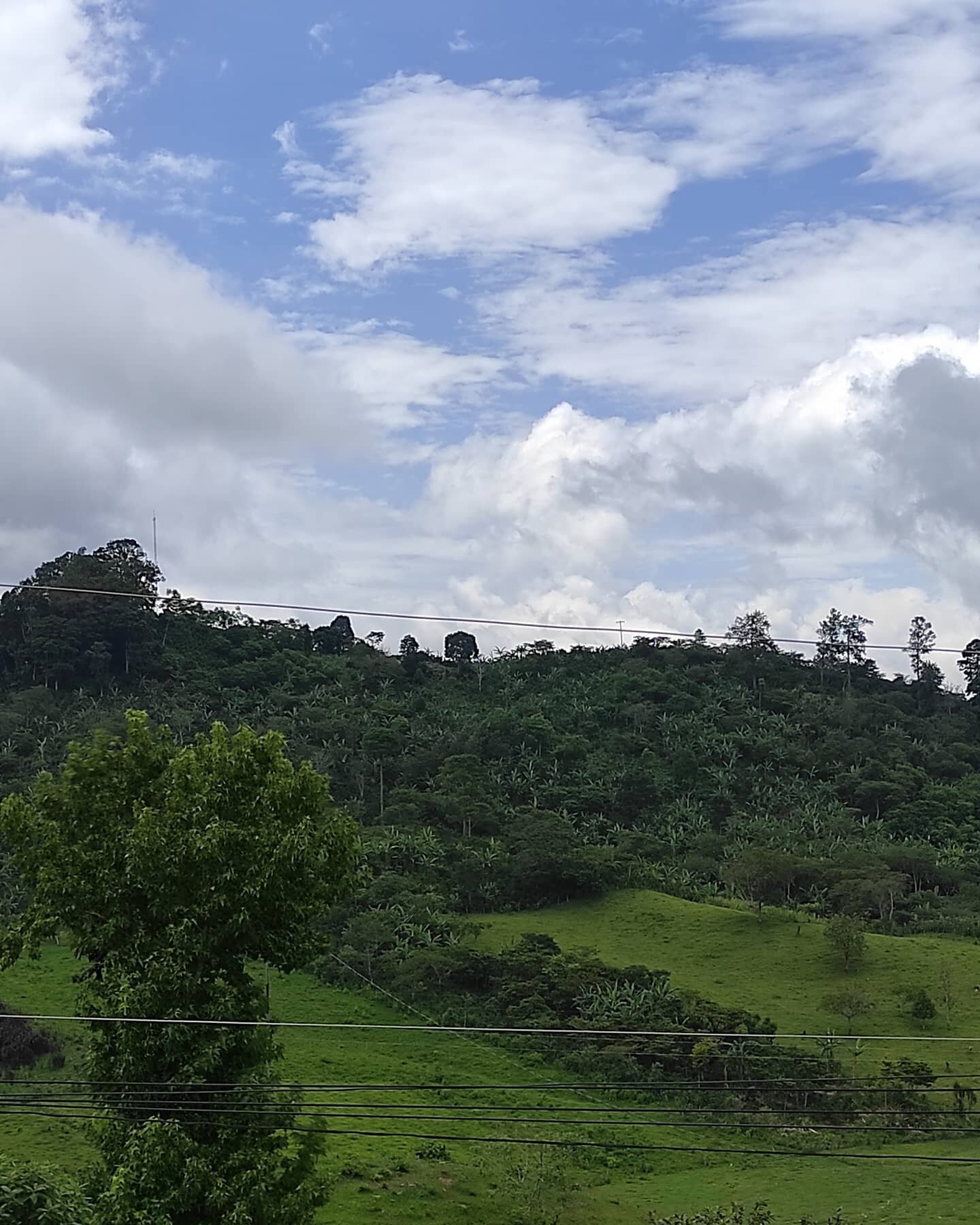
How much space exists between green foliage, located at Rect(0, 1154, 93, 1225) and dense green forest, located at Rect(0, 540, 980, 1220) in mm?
583

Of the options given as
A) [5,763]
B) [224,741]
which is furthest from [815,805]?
[224,741]

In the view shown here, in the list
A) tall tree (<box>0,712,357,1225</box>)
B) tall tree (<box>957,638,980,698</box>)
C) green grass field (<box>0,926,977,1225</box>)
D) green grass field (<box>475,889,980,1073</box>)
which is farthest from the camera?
tall tree (<box>957,638,980,698</box>)

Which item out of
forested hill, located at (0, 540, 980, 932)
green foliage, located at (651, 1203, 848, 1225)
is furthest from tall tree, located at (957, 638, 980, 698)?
green foliage, located at (651, 1203, 848, 1225)

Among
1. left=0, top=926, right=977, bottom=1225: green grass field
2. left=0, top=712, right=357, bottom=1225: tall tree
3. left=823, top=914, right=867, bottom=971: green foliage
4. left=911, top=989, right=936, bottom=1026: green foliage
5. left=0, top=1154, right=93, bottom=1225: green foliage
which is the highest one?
left=0, top=712, right=357, bottom=1225: tall tree

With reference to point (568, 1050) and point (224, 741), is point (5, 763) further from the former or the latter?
point (224, 741)

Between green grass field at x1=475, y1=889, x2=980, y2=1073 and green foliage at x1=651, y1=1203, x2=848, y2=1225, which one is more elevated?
green grass field at x1=475, y1=889, x2=980, y2=1073

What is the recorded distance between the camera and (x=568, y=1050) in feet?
112

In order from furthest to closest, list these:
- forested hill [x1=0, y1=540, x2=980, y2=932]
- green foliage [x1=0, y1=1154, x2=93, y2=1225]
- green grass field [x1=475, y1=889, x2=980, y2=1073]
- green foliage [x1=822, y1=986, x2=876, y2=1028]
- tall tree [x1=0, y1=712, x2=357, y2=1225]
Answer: forested hill [x1=0, y1=540, x2=980, y2=932] < green foliage [x1=822, y1=986, x2=876, y2=1028] < green grass field [x1=475, y1=889, x2=980, y2=1073] < tall tree [x1=0, y1=712, x2=357, y2=1225] < green foliage [x1=0, y1=1154, x2=93, y2=1225]

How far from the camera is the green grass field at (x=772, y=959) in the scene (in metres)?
34.7

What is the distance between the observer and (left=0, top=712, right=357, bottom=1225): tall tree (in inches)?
484

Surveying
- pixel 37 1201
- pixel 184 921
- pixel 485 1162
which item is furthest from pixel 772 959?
pixel 37 1201

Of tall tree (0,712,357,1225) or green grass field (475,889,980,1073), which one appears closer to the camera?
tall tree (0,712,357,1225)

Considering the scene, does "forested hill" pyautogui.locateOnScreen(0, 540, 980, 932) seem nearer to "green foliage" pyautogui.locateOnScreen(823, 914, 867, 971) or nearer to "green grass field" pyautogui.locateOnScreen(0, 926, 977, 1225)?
"green foliage" pyautogui.locateOnScreen(823, 914, 867, 971)

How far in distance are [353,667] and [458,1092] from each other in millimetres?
45021
